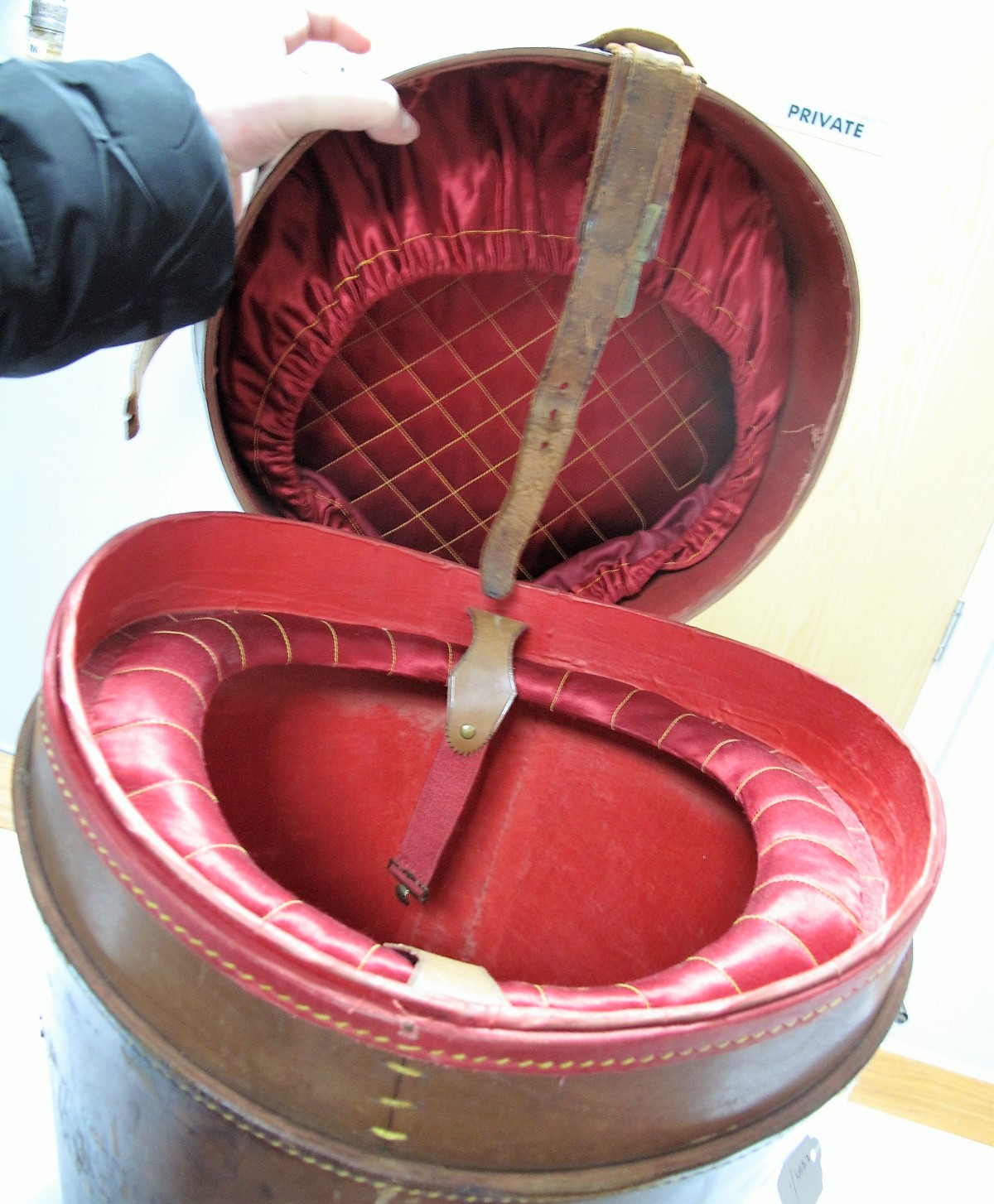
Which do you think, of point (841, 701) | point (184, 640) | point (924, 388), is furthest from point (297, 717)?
point (924, 388)

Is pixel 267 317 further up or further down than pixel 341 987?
further up

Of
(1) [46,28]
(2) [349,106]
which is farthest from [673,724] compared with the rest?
(1) [46,28]

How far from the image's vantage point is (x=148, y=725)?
49 cm

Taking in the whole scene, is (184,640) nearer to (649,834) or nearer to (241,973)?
(241,973)

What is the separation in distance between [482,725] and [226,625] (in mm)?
204

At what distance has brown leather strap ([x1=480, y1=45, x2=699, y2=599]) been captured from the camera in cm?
50

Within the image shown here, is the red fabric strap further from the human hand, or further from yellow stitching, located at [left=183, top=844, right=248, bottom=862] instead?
the human hand

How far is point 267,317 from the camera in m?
0.64

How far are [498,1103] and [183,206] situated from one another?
49cm

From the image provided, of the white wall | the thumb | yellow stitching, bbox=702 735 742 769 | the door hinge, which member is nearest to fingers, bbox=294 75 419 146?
the thumb

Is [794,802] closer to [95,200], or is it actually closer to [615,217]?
[615,217]

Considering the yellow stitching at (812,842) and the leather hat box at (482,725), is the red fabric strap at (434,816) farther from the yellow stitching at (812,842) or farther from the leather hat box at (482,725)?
the yellow stitching at (812,842)

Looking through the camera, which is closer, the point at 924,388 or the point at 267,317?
the point at 267,317

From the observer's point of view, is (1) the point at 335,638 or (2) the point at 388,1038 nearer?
(2) the point at 388,1038
